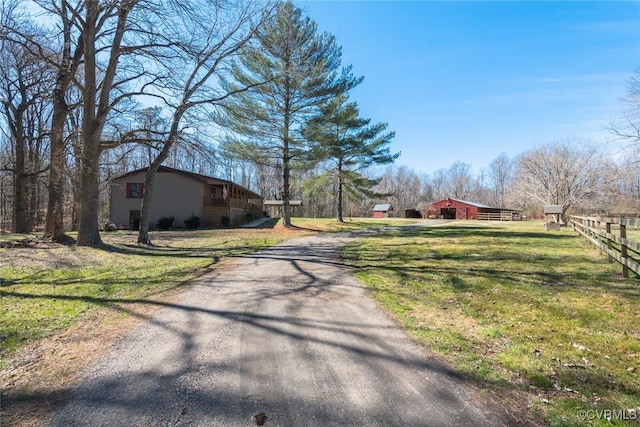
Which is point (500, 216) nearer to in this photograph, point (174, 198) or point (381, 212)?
point (381, 212)

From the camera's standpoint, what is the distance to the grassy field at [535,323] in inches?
118

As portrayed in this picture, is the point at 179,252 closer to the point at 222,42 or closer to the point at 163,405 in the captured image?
the point at 222,42

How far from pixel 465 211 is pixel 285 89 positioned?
38.8 metres

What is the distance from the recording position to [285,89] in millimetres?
21875

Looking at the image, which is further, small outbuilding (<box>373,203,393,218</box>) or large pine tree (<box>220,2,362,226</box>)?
small outbuilding (<box>373,203,393,218</box>)

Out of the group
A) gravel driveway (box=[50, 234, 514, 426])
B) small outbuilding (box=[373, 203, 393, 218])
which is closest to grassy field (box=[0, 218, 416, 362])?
gravel driveway (box=[50, 234, 514, 426])

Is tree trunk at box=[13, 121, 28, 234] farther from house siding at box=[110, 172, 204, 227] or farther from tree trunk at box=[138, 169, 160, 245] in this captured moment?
tree trunk at box=[138, 169, 160, 245]

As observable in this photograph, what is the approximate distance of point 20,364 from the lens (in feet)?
11.6

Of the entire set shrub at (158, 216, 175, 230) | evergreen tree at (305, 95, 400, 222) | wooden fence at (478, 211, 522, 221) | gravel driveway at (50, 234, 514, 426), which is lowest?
gravel driveway at (50, 234, 514, 426)

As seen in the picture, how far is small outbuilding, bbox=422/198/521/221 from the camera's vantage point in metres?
48.0

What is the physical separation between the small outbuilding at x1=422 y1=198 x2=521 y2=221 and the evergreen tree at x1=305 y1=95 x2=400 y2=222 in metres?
25.2

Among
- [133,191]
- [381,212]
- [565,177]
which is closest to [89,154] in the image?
[133,191]

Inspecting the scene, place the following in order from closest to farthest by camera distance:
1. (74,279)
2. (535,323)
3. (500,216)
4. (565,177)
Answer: (535,323), (74,279), (565,177), (500,216)

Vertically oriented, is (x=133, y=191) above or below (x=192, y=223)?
above
